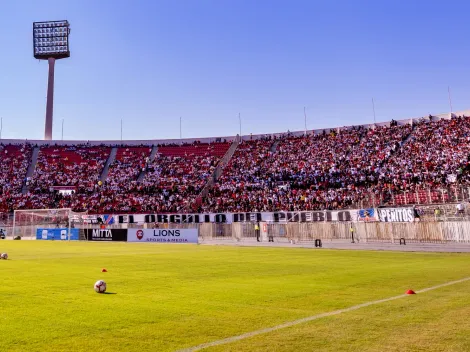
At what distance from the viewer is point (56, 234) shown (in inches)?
1889

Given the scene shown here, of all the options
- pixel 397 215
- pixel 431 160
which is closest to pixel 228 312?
pixel 397 215

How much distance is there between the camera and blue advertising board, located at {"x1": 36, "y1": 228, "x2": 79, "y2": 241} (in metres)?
46.8

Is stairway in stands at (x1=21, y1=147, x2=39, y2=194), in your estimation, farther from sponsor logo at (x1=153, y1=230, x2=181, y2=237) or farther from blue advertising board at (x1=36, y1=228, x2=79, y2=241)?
sponsor logo at (x1=153, y1=230, x2=181, y2=237)

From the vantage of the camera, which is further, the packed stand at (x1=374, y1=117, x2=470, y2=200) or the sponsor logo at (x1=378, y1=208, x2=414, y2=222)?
the packed stand at (x1=374, y1=117, x2=470, y2=200)

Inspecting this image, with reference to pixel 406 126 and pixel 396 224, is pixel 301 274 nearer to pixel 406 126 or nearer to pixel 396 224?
pixel 396 224

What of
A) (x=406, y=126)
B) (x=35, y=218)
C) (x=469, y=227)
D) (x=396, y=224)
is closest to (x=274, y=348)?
(x=469, y=227)

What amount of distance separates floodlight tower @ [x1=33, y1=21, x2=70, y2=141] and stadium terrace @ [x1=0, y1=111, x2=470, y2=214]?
6.90 metres

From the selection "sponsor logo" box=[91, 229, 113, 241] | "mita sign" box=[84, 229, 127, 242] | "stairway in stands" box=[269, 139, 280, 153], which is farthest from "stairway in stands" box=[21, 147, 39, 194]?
"stairway in stands" box=[269, 139, 280, 153]

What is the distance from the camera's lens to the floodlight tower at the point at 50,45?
75812 millimetres

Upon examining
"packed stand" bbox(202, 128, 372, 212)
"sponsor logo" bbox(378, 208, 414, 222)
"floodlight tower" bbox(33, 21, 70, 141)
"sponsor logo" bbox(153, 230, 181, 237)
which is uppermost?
"floodlight tower" bbox(33, 21, 70, 141)

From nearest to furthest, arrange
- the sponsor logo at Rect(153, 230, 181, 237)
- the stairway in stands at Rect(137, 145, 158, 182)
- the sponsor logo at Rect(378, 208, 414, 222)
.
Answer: the sponsor logo at Rect(378, 208, 414, 222) < the sponsor logo at Rect(153, 230, 181, 237) < the stairway in stands at Rect(137, 145, 158, 182)

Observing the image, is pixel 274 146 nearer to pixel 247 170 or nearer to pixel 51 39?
pixel 247 170

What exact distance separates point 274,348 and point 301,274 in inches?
332

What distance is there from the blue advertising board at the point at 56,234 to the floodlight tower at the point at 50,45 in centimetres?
3285
